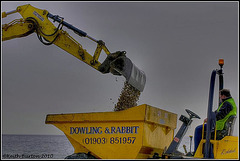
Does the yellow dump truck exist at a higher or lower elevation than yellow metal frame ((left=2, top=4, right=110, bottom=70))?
lower

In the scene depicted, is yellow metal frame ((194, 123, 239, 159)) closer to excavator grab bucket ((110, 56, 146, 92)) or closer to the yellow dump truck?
the yellow dump truck

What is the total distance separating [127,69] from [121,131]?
2004 mm

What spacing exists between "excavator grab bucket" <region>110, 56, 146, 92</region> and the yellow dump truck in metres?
1.54

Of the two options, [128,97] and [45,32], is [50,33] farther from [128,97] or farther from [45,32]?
[128,97]

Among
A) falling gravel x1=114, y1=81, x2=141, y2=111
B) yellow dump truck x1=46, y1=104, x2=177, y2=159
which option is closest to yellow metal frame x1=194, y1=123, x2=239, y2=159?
yellow dump truck x1=46, y1=104, x2=177, y2=159

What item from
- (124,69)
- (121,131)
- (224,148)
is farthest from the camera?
(124,69)

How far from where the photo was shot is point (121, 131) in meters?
6.71

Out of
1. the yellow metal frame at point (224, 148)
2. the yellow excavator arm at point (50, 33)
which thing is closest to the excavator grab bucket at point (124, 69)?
the yellow excavator arm at point (50, 33)

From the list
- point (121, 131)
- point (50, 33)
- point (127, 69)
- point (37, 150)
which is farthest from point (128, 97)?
point (37, 150)

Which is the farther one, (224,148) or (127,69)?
(127,69)

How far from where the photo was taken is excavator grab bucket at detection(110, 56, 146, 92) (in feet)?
27.1

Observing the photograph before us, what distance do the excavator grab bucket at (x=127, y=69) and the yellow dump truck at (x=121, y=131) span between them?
1.54 m

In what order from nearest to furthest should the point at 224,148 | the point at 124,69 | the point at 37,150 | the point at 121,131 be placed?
1. the point at 224,148
2. the point at 121,131
3. the point at 124,69
4. the point at 37,150

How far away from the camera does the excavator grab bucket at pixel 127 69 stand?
8.27m
